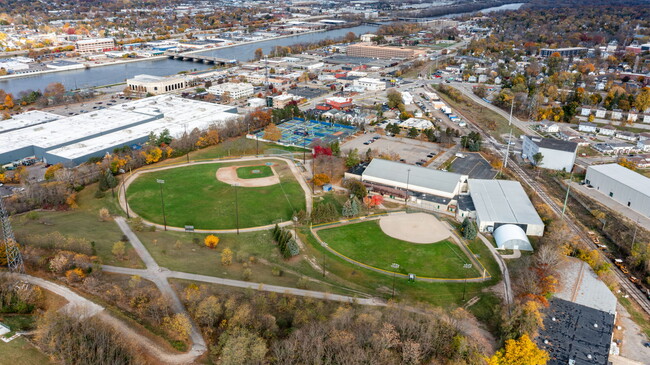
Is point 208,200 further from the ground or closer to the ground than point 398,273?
further from the ground

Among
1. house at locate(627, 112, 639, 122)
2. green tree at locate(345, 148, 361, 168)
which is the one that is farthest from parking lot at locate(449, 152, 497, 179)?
house at locate(627, 112, 639, 122)

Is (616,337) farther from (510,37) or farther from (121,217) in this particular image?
(510,37)

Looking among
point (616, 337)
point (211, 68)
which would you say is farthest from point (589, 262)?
point (211, 68)

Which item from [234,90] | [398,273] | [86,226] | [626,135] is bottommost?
[398,273]

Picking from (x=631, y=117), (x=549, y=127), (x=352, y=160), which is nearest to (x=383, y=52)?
(x=549, y=127)

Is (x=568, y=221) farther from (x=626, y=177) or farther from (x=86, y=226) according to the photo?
(x=86, y=226)

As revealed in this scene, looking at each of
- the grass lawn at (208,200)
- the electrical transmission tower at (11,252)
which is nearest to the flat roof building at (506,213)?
the grass lawn at (208,200)
